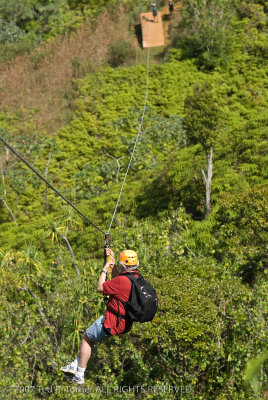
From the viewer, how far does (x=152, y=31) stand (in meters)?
23.6

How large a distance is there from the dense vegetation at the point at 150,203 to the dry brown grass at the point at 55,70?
0.44 ft

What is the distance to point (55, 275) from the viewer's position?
28.1ft

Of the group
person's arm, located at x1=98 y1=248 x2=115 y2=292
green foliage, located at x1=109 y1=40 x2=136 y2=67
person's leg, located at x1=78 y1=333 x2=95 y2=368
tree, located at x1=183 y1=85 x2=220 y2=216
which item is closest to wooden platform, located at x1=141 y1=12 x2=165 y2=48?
green foliage, located at x1=109 y1=40 x2=136 y2=67

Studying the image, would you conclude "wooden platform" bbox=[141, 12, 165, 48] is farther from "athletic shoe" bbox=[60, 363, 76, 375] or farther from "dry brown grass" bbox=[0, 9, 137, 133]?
"athletic shoe" bbox=[60, 363, 76, 375]

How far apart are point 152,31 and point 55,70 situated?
5.21 m

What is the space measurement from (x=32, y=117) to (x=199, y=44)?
773 centimetres

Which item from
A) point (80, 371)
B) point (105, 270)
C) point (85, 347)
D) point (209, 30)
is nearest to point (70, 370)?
point (80, 371)

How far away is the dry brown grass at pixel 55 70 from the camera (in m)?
20.5

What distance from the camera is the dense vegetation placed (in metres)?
6.52

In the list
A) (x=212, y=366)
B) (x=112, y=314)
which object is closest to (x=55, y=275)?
(x=212, y=366)

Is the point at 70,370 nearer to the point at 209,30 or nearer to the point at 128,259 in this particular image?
the point at 128,259

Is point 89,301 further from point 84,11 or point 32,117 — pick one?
point 84,11

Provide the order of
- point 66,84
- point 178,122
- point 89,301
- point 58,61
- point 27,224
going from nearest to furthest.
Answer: point 89,301, point 27,224, point 178,122, point 66,84, point 58,61

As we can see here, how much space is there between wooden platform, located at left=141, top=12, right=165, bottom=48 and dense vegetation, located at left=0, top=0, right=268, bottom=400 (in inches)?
24.0
